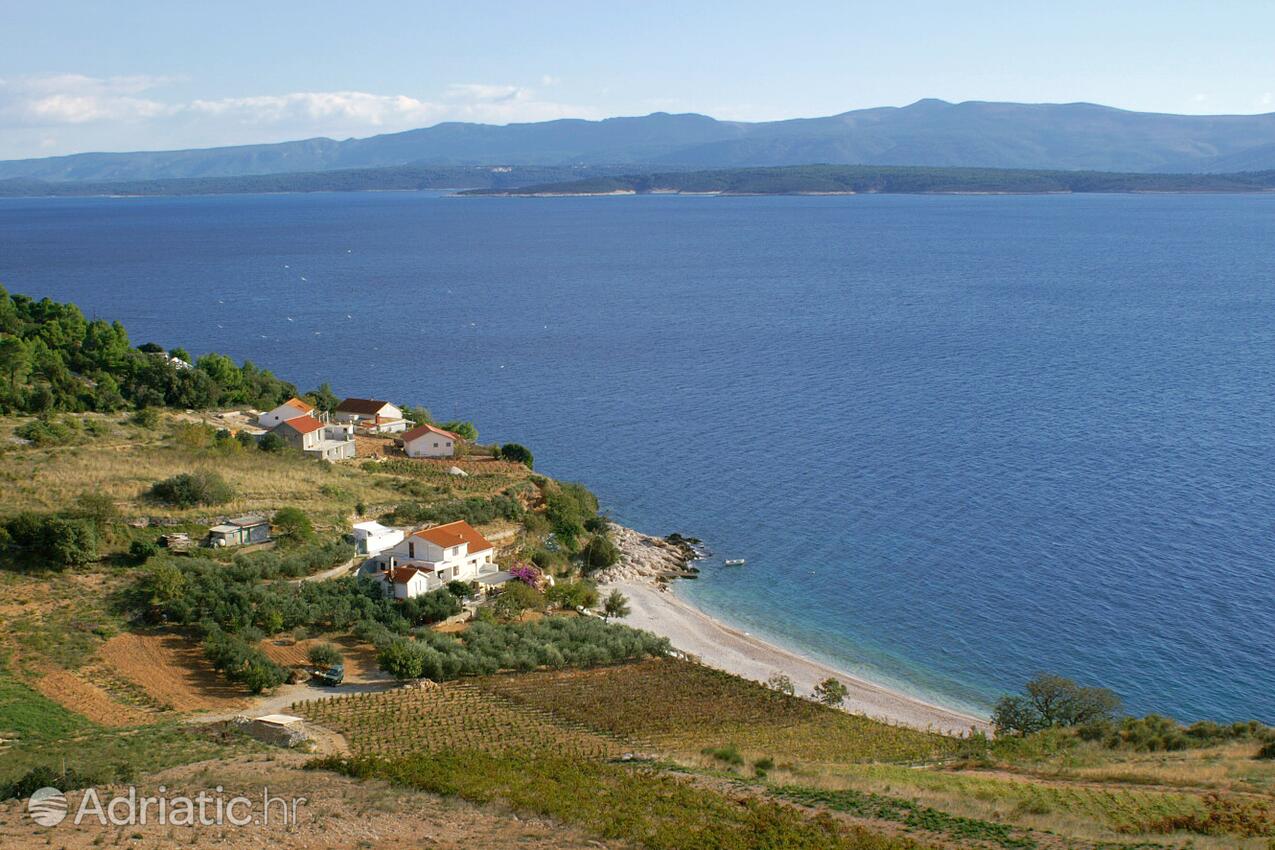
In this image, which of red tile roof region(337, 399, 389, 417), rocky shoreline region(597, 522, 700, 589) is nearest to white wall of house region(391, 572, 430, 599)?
rocky shoreline region(597, 522, 700, 589)

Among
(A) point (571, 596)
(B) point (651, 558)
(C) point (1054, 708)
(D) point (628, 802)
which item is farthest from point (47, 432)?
(C) point (1054, 708)

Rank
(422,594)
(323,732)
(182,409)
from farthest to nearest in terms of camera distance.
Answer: (182,409), (422,594), (323,732)

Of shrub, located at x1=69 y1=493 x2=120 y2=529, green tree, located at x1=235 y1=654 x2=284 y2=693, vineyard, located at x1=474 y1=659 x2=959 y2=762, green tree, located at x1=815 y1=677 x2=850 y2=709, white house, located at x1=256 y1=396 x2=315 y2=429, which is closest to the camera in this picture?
vineyard, located at x1=474 y1=659 x2=959 y2=762

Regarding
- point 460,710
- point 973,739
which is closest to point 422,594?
point 460,710

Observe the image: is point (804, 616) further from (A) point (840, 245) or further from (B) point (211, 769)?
(A) point (840, 245)

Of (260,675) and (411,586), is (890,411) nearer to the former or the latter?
(411,586)

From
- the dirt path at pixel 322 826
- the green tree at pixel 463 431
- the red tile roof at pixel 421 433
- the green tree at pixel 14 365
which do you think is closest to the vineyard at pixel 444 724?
the dirt path at pixel 322 826

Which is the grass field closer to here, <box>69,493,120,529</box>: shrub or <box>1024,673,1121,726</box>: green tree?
<box>1024,673,1121,726</box>: green tree
